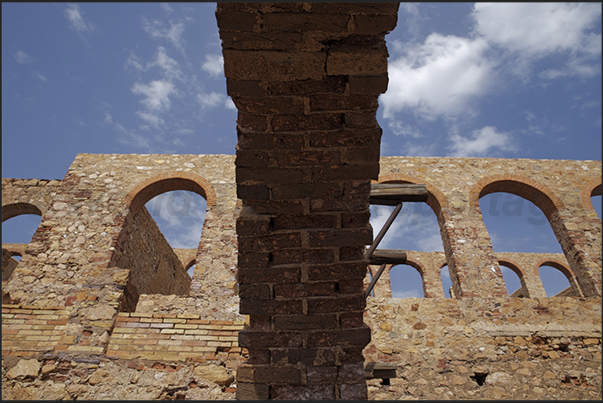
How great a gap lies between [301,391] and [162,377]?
127 inches

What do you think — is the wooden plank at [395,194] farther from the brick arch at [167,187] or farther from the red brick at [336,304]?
the brick arch at [167,187]

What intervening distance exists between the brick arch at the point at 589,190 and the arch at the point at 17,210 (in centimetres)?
1331

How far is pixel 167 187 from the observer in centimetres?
888

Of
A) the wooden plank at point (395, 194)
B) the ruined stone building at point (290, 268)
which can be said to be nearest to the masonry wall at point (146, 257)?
the ruined stone building at point (290, 268)

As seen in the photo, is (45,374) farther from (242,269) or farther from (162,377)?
(242,269)

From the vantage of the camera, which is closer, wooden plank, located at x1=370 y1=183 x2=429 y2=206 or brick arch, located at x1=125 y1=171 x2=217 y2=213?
wooden plank, located at x1=370 y1=183 x2=429 y2=206

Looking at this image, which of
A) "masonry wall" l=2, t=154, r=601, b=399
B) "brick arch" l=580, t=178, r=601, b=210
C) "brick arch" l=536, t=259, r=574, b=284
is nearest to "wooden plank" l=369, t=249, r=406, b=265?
"masonry wall" l=2, t=154, r=601, b=399

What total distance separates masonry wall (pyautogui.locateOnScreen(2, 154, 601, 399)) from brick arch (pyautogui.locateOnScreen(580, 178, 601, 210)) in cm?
3

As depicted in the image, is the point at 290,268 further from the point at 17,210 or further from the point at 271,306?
the point at 17,210

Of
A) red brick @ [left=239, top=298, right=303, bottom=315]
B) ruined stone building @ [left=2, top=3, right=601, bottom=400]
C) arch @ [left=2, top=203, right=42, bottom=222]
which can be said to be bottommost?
red brick @ [left=239, top=298, right=303, bottom=315]

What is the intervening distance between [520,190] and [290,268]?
8.33 meters

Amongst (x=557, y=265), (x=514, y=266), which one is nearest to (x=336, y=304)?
(x=514, y=266)

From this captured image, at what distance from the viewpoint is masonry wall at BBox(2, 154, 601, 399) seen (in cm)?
529

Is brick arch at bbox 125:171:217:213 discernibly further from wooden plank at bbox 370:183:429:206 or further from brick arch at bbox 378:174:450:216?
wooden plank at bbox 370:183:429:206
